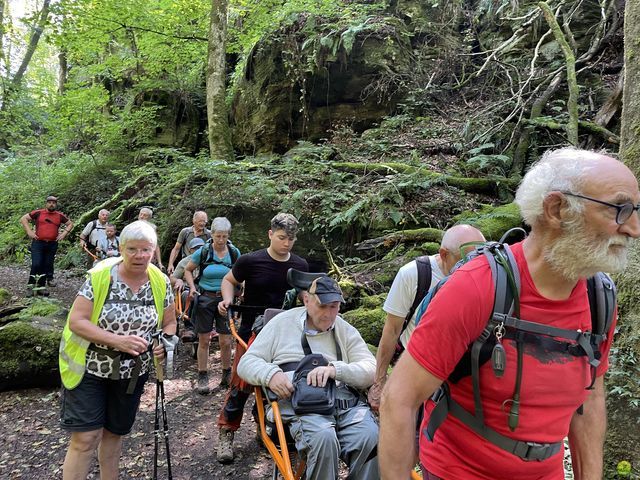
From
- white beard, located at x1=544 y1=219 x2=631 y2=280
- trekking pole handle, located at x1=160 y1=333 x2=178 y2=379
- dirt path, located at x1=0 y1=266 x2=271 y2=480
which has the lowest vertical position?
dirt path, located at x1=0 y1=266 x2=271 y2=480

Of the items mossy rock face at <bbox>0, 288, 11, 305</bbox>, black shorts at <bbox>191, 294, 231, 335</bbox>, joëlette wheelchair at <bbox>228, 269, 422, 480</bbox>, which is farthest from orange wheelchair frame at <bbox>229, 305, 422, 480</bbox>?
mossy rock face at <bbox>0, 288, 11, 305</bbox>

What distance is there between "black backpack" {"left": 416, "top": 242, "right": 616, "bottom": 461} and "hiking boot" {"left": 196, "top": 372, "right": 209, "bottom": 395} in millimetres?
4742

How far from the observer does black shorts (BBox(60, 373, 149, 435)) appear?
3.10m

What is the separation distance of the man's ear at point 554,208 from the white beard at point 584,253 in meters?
0.04

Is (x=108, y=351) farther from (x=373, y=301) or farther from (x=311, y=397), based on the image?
(x=373, y=301)

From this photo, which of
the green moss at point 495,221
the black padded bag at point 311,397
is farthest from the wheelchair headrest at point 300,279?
the green moss at point 495,221

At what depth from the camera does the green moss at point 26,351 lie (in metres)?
5.68

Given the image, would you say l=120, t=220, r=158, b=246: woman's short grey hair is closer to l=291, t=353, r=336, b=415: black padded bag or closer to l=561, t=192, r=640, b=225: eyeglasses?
l=291, t=353, r=336, b=415: black padded bag

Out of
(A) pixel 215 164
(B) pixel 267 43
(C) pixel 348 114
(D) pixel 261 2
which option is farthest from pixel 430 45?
(A) pixel 215 164

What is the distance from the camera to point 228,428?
4.33m

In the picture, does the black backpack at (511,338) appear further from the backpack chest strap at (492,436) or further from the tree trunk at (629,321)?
the tree trunk at (629,321)

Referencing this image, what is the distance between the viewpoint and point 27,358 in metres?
5.74

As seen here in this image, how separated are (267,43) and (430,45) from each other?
5.20 meters

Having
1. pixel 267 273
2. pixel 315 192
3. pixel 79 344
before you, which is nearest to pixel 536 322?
pixel 79 344
